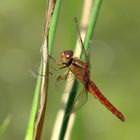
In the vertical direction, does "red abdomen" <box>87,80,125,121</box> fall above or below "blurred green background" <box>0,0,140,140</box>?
below

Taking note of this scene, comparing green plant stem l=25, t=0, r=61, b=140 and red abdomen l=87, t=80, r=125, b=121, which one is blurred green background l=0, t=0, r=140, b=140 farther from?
green plant stem l=25, t=0, r=61, b=140

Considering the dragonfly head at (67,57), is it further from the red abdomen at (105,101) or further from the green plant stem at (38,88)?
the green plant stem at (38,88)

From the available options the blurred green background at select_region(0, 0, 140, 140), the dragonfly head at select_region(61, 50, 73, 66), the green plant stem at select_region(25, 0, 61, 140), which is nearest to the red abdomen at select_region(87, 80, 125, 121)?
the dragonfly head at select_region(61, 50, 73, 66)

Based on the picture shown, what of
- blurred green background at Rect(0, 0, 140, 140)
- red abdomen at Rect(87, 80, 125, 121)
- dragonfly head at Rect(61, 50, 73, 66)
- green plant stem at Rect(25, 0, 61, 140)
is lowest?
green plant stem at Rect(25, 0, 61, 140)

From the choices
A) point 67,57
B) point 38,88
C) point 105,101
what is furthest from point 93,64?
point 38,88

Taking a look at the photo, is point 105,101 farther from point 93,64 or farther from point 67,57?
point 93,64

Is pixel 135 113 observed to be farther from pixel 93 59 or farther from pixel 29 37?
pixel 29 37

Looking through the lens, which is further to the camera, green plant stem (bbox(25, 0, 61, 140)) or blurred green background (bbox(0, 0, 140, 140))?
blurred green background (bbox(0, 0, 140, 140))

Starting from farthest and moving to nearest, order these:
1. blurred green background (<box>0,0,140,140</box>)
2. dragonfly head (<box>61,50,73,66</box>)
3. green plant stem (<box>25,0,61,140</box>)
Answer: blurred green background (<box>0,0,140,140</box>) < dragonfly head (<box>61,50,73,66</box>) < green plant stem (<box>25,0,61,140</box>)
